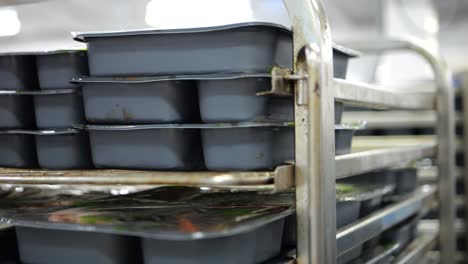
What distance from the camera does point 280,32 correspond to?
3.90 ft

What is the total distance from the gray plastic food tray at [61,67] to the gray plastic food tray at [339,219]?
605mm

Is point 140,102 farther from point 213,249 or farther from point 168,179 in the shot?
point 213,249

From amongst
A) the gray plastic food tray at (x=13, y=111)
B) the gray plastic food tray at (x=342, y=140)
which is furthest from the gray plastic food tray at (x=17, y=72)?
the gray plastic food tray at (x=342, y=140)

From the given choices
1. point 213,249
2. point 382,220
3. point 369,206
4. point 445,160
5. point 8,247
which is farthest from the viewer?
point 445,160

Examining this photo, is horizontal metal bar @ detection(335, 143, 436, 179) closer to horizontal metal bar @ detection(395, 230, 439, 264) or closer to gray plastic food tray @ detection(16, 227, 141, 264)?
horizontal metal bar @ detection(395, 230, 439, 264)

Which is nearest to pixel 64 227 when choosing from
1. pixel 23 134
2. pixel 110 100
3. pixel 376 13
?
pixel 110 100

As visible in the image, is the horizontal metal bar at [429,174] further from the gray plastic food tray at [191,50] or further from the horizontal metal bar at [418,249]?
the gray plastic food tray at [191,50]

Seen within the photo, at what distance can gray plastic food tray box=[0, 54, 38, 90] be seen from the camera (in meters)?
1.39

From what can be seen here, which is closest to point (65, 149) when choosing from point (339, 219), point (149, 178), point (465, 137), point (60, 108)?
point (60, 108)

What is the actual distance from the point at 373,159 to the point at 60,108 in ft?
2.74

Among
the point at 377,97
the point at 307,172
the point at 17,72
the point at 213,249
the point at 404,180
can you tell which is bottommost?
the point at 404,180

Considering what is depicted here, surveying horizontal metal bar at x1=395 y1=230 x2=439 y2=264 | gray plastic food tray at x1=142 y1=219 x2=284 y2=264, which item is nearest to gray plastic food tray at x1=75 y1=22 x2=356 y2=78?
gray plastic food tray at x1=142 y1=219 x2=284 y2=264

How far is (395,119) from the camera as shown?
349cm

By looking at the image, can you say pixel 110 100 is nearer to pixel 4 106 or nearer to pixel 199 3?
pixel 4 106
